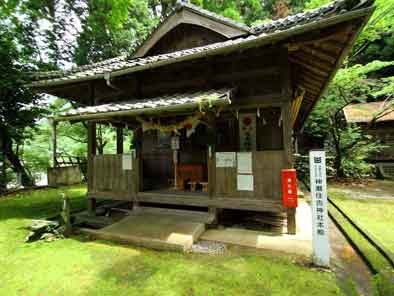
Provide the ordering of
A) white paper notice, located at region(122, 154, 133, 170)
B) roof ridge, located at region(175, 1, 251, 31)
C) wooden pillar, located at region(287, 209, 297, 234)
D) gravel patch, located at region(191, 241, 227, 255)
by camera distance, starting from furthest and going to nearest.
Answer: white paper notice, located at region(122, 154, 133, 170) < roof ridge, located at region(175, 1, 251, 31) < wooden pillar, located at region(287, 209, 297, 234) < gravel patch, located at region(191, 241, 227, 255)

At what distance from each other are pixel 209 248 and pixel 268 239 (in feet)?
3.99

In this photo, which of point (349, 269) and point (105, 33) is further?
point (105, 33)

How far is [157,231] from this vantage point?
180 inches

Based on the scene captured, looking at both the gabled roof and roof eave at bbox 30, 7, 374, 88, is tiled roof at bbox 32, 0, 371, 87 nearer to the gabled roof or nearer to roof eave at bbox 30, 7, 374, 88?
roof eave at bbox 30, 7, 374, 88

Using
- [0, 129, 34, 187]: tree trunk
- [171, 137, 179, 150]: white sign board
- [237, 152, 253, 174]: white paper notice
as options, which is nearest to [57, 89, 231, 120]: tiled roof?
[237, 152, 253, 174]: white paper notice

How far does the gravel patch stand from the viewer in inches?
154

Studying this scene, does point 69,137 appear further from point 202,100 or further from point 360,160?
point 360,160

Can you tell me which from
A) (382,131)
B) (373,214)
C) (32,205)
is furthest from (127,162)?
(382,131)

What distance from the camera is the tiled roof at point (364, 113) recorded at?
14.4 m

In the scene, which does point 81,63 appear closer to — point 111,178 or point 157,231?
point 111,178

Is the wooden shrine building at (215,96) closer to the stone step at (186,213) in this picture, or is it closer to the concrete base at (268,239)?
the stone step at (186,213)

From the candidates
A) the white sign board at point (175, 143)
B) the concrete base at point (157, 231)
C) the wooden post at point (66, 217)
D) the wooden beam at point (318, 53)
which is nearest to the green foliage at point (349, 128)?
the wooden beam at point (318, 53)

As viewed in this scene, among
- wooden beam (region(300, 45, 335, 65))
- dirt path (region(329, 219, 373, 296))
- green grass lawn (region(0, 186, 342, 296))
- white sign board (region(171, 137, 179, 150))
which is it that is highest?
wooden beam (region(300, 45, 335, 65))

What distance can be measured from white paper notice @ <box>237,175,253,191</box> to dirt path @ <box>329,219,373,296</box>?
73.9 inches
